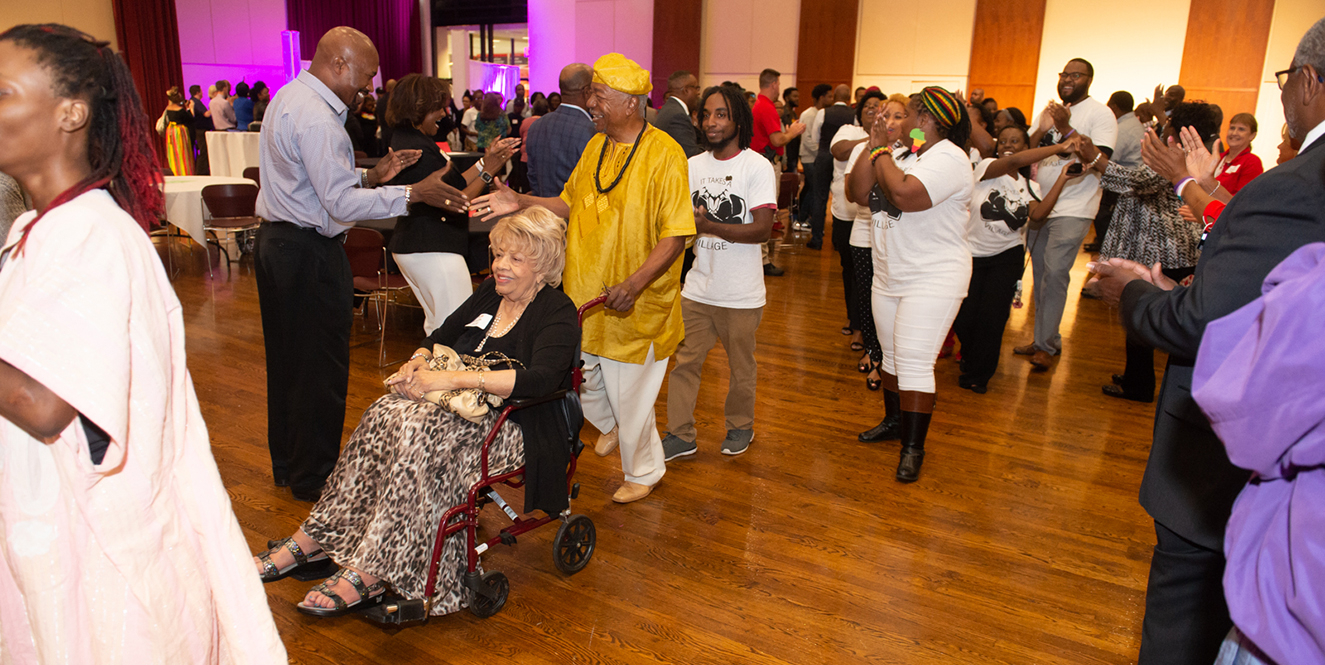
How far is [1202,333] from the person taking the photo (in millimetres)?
1532

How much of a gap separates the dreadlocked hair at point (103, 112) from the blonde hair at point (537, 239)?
1342 mm

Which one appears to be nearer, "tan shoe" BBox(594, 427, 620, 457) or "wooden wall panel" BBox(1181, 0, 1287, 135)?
"tan shoe" BBox(594, 427, 620, 457)

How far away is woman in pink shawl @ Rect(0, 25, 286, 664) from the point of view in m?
1.16

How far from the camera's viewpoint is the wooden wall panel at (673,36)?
15.5 meters

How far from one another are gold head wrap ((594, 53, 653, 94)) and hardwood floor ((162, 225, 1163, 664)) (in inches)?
67.1

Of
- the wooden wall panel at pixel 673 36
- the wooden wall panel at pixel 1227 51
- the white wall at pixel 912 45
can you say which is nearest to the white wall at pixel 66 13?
the wooden wall panel at pixel 673 36

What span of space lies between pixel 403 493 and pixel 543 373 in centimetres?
55

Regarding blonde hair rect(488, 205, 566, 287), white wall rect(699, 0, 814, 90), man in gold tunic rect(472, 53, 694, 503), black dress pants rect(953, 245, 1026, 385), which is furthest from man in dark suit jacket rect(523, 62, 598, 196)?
white wall rect(699, 0, 814, 90)

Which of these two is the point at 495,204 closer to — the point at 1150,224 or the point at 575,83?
the point at 575,83

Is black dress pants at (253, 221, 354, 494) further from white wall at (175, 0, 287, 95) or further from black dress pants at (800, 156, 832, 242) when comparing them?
white wall at (175, 0, 287, 95)

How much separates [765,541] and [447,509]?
4.27 feet

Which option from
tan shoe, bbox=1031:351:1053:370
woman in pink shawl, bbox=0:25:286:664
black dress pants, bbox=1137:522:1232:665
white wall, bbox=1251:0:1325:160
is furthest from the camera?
white wall, bbox=1251:0:1325:160

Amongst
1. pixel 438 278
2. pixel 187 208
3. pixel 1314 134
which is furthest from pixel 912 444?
pixel 187 208

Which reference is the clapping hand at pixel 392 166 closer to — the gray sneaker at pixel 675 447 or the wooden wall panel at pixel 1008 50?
the gray sneaker at pixel 675 447
